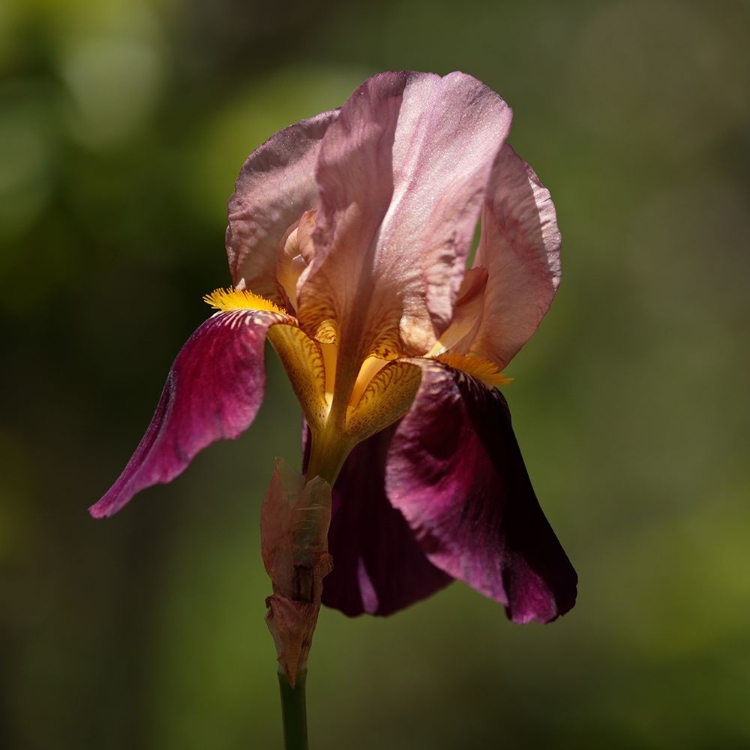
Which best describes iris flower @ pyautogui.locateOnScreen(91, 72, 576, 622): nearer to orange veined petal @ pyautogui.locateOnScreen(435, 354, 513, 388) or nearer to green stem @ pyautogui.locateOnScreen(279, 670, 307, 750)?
orange veined petal @ pyautogui.locateOnScreen(435, 354, 513, 388)

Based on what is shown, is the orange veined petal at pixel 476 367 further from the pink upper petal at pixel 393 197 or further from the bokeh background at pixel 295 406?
the bokeh background at pixel 295 406

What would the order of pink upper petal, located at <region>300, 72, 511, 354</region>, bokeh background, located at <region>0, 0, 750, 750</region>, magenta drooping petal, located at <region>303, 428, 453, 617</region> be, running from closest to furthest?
1. pink upper petal, located at <region>300, 72, 511, 354</region>
2. magenta drooping petal, located at <region>303, 428, 453, 617</region>
3. bokeh background, located at <region>0, 0, 750, 750</region>

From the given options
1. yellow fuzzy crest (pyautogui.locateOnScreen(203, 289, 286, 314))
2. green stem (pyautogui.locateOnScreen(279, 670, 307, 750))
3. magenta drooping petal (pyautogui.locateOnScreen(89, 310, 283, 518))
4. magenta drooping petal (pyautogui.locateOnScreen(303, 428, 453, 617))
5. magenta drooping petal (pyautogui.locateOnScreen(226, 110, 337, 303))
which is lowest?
green stem (pyautogui.locateOnScreen(279, 670, 307, 750))

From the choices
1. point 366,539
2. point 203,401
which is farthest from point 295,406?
point 203,401

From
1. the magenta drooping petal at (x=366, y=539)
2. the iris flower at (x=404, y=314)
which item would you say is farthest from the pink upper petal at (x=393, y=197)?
the magenta drooping petal at (x=366, y=539)

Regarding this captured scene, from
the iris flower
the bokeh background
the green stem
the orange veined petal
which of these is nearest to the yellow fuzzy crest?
the iris flower

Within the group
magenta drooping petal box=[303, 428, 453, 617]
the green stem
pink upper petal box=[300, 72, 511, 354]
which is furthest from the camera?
magenta drooping petal box=[303, 428, 453, 617]

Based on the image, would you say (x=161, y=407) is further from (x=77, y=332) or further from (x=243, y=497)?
(x=243, y=497)
